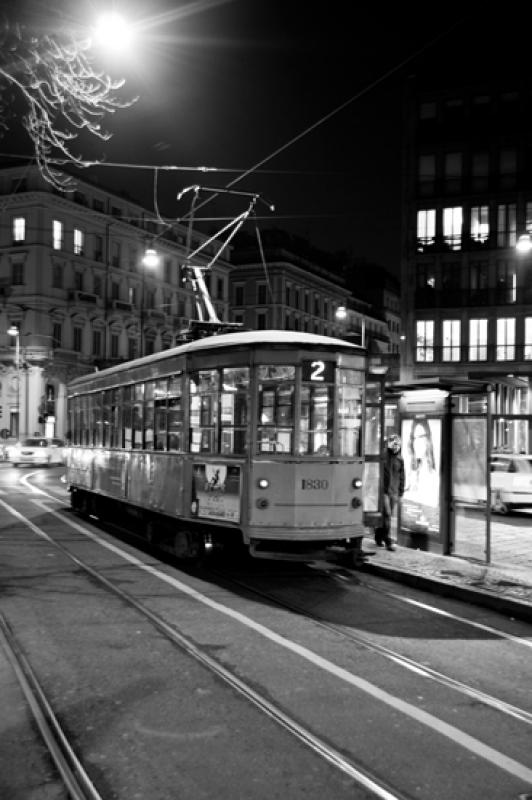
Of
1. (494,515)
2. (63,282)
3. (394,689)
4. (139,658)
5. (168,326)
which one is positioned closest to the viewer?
(394,689)

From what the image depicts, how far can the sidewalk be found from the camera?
9.14 metres

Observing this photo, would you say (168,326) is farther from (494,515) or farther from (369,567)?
(369,567)

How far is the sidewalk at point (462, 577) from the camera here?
30.0 ft

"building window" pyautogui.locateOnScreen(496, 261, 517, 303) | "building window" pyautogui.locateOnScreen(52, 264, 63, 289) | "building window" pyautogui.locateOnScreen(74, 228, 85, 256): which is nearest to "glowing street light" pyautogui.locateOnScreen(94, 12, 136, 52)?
"building window" pyautogui.locateOnScreen(496, 261, 517, 303)

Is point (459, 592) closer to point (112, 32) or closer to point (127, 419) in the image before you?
point (127, 419)

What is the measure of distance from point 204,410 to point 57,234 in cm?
5215

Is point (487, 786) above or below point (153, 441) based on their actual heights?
below

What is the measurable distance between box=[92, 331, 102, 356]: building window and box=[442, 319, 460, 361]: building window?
1267 inches

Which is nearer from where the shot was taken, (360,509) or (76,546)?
(360,509)

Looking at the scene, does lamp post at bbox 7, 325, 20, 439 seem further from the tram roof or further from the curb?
the curb

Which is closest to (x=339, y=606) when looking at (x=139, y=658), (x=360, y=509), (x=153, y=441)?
(x=360, y=509)

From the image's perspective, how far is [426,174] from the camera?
42094 millimetres

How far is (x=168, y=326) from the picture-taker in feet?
238

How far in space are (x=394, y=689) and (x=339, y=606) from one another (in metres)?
3.07
